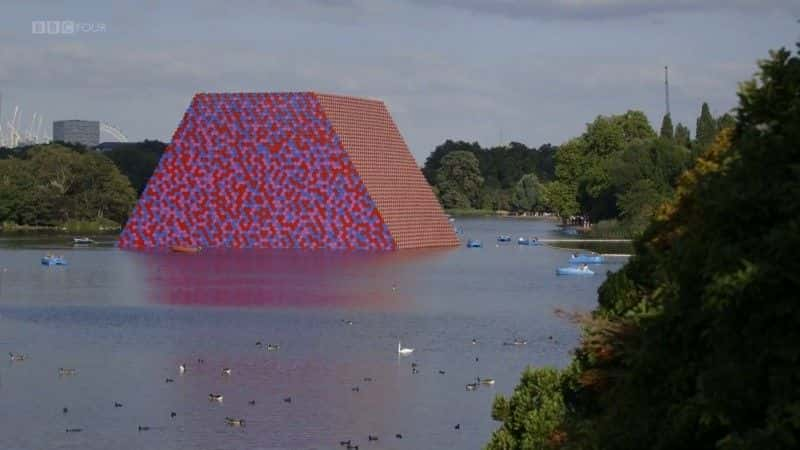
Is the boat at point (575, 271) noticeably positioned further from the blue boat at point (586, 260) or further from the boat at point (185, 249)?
the boat at point (185, 249)

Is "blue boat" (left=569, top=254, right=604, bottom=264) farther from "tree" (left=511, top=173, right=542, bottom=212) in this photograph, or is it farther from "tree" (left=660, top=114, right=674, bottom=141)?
"tree" (left=511, top=173, right=542, bottom=212)

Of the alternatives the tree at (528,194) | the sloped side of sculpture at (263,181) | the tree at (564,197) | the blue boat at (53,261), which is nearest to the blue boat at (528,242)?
the sloped side of sculpture at (263,181)

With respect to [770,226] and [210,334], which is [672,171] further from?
[770,226]

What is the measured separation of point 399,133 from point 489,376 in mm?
53508

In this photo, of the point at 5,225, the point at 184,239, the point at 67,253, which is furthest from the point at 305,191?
the point at 5,225

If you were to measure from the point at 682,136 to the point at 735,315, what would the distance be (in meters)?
100

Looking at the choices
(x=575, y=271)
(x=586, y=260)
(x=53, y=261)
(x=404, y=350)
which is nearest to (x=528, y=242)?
(x=586, y=260)

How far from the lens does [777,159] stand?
326 inches

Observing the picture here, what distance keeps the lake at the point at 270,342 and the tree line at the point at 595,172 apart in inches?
355

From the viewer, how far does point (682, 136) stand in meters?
106

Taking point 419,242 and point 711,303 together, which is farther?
point 419,242

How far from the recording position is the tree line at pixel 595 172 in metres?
90.9

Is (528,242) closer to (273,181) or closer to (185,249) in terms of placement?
(273,181)

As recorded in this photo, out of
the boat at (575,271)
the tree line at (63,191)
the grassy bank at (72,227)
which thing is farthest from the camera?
the grassy bank at (72,227)
